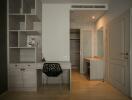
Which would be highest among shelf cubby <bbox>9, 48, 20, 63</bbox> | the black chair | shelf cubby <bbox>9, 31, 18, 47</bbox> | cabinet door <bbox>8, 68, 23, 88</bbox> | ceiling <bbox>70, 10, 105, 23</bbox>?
ceiling <bbox>70, 10, 105, 23</bbox>

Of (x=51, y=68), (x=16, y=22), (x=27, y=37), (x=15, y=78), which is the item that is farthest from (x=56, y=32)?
(x=15, y=78)

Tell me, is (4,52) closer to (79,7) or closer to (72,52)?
(79,7)

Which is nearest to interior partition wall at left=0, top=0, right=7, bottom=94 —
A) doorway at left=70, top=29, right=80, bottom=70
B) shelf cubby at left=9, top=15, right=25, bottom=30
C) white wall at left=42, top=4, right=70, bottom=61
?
shelf cubby at left=9, top=15, right=25, bottom=30

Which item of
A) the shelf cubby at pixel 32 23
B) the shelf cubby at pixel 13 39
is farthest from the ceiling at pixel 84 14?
the shelf cubby at pixel 13 39

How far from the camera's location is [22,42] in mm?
4934

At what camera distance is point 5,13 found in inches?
172

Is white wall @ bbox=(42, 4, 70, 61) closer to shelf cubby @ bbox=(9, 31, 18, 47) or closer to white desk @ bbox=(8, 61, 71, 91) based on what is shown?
shelf cubby @ bbox=(9, 31, 18, 47)

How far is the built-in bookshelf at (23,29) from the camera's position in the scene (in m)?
4.53

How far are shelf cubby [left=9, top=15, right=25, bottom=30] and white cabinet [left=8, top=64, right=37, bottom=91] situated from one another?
4.05ft

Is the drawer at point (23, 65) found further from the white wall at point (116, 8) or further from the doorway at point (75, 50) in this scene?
the doorway at point (75, 50)

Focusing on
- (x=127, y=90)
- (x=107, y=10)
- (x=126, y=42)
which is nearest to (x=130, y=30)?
(x=126, y=42)

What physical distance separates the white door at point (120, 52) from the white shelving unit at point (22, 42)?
244 centimetres

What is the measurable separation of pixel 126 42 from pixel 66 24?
2.21m

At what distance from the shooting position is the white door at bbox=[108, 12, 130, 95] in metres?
3.95
